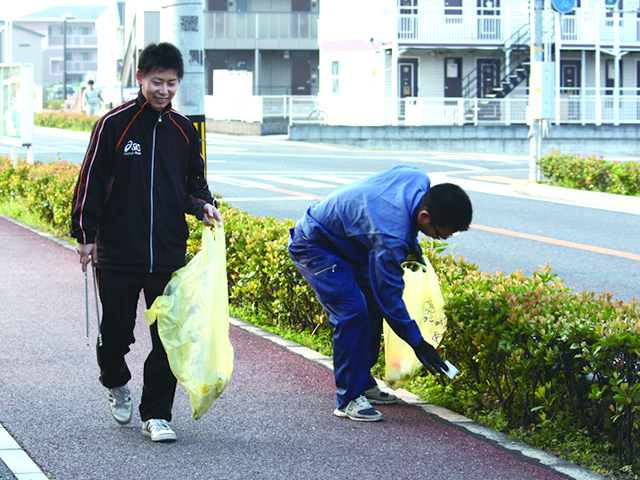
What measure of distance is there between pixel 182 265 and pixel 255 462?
38.4 inches

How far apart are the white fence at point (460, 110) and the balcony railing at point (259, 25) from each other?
10534 mm

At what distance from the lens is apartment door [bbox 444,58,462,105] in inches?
1401

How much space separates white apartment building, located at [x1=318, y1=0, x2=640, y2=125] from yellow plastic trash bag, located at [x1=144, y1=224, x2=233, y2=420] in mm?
27863

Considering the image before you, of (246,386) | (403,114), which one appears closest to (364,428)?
(246,386)

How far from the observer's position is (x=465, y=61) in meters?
35.8

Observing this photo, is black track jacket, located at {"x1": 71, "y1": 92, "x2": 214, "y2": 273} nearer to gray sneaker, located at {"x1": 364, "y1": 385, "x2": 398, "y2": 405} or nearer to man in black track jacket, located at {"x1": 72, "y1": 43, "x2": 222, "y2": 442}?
man in black track jacket, located at {"x1": 72, "y1": 43, "x2": 222, "y2": 442}

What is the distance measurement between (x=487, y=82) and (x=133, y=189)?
1274 inches

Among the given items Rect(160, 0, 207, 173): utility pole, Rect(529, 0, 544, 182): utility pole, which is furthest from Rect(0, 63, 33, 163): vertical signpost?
Rect(529, 0, 544, 182): utility pole

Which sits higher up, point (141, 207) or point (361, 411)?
point (141, 207)

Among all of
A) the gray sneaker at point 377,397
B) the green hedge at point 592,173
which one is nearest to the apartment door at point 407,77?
the green hedge at point 592,173

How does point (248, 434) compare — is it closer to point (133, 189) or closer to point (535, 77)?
point (133, 189)

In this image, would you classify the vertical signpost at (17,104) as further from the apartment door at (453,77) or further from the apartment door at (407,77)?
the apartment door at (453,77)

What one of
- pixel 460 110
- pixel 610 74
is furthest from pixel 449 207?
pixel 610 74

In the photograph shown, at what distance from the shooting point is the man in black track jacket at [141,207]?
411 cm
